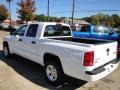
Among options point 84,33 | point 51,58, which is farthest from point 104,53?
point 84,33

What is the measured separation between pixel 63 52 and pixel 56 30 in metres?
1.93

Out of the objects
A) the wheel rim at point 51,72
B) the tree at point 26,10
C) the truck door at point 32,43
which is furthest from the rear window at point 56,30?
the tree at point 26,10

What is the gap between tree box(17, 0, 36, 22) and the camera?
146ft

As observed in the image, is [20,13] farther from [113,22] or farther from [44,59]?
[113,22]

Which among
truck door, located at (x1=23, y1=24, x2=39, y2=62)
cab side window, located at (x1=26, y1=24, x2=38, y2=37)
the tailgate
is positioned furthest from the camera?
cab side window, located at (x1=26, y1=24, x2=38, y2=37)

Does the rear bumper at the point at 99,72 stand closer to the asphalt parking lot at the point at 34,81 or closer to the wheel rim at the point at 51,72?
the asphalt parking lot at the point at 34,81

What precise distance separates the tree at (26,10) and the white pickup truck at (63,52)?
37.4m

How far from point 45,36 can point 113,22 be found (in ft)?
273

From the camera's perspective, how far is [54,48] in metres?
5.60

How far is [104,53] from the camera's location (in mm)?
5195

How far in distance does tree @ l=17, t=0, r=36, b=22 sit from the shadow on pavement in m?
36.0

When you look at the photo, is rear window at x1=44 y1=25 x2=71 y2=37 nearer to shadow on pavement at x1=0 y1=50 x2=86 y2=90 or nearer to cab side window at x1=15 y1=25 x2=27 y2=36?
cab side window at x1=15 y1=25 x2=27 y2=36

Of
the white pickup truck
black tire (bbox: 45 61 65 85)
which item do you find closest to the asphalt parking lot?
black tire (bbox: 45 61 65 85)

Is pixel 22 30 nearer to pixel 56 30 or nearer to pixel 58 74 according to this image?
pixel 56 30
